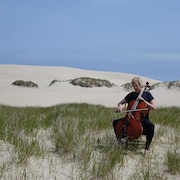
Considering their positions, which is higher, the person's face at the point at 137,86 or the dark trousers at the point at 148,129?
the person's face at the point at 137,86

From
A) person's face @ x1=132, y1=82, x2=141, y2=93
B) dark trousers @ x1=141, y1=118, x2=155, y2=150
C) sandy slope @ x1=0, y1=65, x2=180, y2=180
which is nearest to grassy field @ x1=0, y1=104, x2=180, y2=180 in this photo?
sandy slope @ x1=0, y1=65, x2=180, y2=180

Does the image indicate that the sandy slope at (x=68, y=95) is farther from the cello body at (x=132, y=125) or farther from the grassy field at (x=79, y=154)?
the cello body at (x=132, y=125)

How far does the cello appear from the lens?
5688mm

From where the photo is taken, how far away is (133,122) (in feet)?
18.7

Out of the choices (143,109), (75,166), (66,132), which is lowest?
(75,166)

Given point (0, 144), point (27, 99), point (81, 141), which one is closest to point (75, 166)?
point (81, 141)

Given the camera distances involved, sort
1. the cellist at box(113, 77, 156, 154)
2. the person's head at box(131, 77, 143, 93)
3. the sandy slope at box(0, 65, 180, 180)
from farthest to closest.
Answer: the person's head at box(131, 77, 143, 93) → the cellist at box(113, 77, 156, 154) → the sandy slope at box(0, 65, 180, 180)

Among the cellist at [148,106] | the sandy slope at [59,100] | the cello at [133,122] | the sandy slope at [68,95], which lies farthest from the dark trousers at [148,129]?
the sandy slope at [68,95]

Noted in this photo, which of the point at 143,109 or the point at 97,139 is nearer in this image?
the point at 143,109

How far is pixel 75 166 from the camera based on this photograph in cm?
504

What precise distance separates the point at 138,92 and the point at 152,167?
1429mm

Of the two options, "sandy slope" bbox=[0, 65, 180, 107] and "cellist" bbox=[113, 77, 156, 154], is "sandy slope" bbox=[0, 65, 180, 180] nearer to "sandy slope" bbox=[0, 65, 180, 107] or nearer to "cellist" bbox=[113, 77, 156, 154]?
"sandy slope" bbox=[0, 65, 180, 107]

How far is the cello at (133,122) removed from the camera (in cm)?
569

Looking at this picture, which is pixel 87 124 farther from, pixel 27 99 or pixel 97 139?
pixel 27 99
